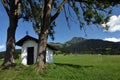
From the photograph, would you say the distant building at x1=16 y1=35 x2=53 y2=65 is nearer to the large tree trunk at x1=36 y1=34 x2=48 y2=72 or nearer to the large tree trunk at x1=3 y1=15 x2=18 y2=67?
the large tree trunk at x1=3 y1=15 x2=18 y2=67

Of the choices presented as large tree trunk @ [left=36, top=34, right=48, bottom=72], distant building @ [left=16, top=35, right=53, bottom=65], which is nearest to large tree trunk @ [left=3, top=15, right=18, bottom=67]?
large tree trunk @ [left=36, top=34, right=48, bottom=72]

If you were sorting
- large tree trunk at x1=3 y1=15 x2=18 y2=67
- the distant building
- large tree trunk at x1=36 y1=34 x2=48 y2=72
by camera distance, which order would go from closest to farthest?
large tree trunk at x1=36 y1=34 x2=48 y2=72
large tree trunk at x1=3 y1=15 x2=18 y2=67
the distant building

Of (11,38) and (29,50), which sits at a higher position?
(11,38)

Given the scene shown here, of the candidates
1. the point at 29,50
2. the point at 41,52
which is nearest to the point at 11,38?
the point at 41,52

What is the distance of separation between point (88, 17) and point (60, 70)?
7.58 metres

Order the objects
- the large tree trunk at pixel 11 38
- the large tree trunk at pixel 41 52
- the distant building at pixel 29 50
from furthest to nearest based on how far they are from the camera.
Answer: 1. the distant building at pixel 29 50
2. the large tree trunk at pixel 11 38
3. the large tree trunk at pixel 41 52

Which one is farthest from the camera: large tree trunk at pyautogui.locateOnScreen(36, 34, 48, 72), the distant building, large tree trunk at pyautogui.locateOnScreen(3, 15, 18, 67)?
the distant building

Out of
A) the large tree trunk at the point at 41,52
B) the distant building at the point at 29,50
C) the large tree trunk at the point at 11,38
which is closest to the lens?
the large tree trunk at the point at 41,52

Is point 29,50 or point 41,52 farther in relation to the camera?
point 29,50

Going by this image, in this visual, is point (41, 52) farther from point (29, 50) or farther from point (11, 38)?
point (29, 50)

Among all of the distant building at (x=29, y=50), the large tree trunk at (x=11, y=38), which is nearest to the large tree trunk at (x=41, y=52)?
the large tree trunk at (x=11, y=38)

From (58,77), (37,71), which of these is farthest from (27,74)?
(58,77)

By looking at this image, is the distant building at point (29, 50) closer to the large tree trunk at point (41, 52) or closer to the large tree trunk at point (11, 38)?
the large tree trunk at point (11, 38)

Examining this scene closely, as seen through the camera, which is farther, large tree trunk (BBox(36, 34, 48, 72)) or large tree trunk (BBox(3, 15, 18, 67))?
large tree trunk (BBox(3, 15, 18, 67))
